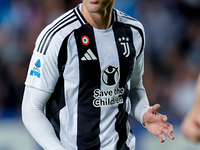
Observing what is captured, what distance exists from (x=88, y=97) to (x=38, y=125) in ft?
0.93

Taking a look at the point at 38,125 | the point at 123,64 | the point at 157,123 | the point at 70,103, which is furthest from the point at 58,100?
the point at 157,123

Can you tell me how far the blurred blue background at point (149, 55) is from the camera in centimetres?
368

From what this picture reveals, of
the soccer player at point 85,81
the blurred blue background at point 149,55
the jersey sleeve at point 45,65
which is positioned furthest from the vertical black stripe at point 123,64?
the blurred blue background at point 149,55

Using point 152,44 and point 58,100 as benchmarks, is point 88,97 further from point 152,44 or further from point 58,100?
point 152,44

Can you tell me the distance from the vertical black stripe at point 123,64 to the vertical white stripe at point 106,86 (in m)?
0.03

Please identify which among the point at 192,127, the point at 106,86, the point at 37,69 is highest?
the point at 192,127

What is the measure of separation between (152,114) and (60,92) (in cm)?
50

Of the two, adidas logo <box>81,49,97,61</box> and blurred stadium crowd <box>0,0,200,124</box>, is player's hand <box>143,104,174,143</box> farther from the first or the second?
blurred stadium crowd <box>0,0,200,124</box>

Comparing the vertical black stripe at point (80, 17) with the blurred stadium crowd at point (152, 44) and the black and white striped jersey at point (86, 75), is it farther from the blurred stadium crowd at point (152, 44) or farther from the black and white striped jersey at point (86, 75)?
Result: the blurred stadium crowd at point (152, 44)

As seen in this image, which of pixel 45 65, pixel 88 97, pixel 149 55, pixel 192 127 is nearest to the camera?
pixel 192 127

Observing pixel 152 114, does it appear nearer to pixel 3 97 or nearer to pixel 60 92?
pixel 60 92

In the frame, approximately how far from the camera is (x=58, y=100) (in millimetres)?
1929

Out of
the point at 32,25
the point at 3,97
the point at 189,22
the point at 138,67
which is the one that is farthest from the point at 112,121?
the point at 189,22

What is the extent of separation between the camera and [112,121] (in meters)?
2.01
